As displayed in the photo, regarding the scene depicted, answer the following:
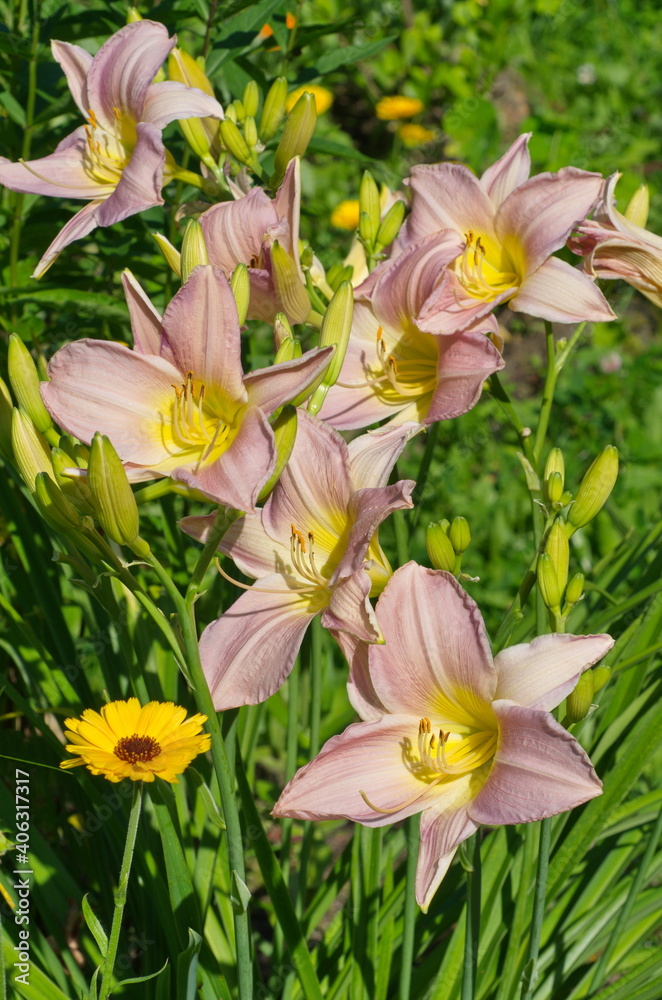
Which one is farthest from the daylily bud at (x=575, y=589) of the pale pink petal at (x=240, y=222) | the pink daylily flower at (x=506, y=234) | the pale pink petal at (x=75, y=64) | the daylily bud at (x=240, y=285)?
the pale pink petal at (x=75, y=64)

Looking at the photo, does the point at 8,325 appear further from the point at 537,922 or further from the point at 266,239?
the point at 537,922

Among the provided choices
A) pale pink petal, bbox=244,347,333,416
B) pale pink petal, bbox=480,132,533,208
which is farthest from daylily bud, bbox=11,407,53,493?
pale pink petal, bbox=480,132,533,208

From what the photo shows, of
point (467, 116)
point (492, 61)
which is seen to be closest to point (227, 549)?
point (467, 116)

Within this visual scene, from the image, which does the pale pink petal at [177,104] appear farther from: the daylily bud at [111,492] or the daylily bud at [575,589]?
the daylily bud at [575,589]

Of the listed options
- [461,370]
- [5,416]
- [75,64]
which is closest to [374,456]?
[461,370]

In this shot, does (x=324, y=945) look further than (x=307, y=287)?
Yes
